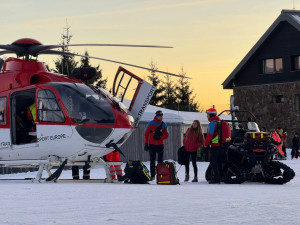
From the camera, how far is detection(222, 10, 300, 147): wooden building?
1676 inches

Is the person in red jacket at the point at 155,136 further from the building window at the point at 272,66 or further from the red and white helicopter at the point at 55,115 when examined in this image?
the building window at the point at 272,66

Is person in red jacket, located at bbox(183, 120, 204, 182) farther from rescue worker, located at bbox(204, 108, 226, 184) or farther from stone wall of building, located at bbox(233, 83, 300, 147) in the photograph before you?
stone wall of building, located at bbox(233, 83, 300, 147)

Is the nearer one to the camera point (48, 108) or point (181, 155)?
point (48, 108)

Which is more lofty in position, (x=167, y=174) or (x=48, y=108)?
(x=48, y=108)

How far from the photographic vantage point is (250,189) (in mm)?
13258

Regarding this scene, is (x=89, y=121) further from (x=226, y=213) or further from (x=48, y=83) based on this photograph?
(x=226, y=213)

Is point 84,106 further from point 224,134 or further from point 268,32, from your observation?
point 268,32

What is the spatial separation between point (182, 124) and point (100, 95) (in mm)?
16411

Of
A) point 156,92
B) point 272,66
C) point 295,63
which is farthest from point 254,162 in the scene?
point 156,92

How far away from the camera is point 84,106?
15.0 m

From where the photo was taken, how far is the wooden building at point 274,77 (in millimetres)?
42562

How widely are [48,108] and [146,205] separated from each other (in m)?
5.93

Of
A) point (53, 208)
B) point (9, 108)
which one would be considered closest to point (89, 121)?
point (9, 108)

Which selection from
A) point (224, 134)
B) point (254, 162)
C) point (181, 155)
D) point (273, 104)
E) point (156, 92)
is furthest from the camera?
point (156, 92)
